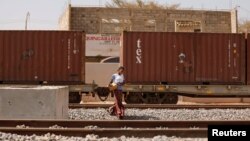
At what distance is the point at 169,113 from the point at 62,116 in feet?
11.8

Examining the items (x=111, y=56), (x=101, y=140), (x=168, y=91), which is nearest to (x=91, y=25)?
(x=111, y=56)

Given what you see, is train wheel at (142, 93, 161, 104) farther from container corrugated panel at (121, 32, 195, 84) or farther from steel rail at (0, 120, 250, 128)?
steel rail at (0, 120, 250, 128)

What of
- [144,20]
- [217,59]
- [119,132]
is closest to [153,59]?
[217,59]

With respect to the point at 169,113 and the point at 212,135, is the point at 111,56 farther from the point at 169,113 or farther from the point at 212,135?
the point at 212,135

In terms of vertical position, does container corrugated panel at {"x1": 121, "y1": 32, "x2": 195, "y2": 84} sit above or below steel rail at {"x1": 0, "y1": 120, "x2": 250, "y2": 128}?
above

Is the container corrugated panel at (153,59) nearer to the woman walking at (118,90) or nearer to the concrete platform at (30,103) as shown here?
the woman walking at (118,90)

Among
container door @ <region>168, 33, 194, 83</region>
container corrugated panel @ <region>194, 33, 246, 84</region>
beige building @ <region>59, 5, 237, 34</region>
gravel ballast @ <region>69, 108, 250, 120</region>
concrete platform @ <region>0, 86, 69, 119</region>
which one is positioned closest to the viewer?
concrete platform @ <region>0, 86, 69, 119</region>

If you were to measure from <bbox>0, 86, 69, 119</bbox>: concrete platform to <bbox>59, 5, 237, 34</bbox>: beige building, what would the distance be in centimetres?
2206

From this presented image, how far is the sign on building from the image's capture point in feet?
107

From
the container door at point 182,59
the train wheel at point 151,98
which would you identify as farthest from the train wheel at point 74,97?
the container door at point 182,59

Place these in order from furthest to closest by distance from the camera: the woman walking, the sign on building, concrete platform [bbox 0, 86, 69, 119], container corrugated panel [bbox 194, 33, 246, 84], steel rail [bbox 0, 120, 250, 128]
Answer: the sign on building < container corrugated panel [bbox 194, 33, 246, 84] < the woman walking < concrete platform [bbox 0, 86, 69, 119] < steel rail [bbox 0, 120, 250, 128]

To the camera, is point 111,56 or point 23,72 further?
point 111,56

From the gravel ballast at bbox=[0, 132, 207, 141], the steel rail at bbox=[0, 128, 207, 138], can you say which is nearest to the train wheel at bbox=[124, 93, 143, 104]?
the steel rail at bbox=[0, 128, 207, 138]

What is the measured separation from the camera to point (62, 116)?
11.8 m
